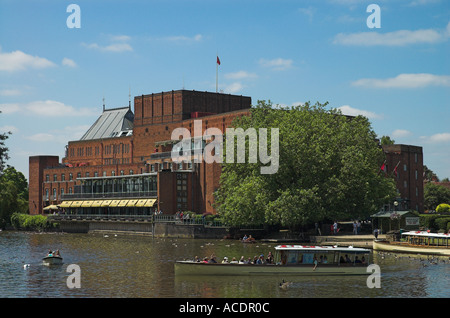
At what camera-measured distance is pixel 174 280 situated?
49500 millimetres

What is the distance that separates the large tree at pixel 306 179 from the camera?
85188mm

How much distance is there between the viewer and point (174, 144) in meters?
132

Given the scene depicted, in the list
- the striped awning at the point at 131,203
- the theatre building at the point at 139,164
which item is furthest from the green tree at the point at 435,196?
the striped awning at the point at 131,203

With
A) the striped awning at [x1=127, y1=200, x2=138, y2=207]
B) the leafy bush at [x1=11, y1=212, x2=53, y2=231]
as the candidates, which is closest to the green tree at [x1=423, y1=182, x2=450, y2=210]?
the striped awning at [x1=127, y1=200, x2=138, y2=207]

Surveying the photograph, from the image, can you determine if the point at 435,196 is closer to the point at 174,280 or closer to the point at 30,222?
the point at 30,222

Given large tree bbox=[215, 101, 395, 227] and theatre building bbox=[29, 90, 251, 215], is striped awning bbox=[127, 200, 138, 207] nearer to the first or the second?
theatre building bbox=[29, 90, 251, 215]

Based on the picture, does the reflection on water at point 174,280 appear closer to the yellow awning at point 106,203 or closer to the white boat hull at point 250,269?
the white boat hull at point 250,269

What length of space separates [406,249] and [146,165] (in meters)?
73.7

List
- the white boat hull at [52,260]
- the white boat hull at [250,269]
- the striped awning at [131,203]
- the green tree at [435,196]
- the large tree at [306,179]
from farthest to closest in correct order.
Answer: the green tree at [435,196] → the striped awning at [131,203] → the large tree at [306,179] → the white boat hull at [52,260] → the white boat hull at [250,269]

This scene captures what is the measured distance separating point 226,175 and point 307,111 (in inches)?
579

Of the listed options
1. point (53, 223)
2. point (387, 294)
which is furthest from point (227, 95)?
point (387, 294)

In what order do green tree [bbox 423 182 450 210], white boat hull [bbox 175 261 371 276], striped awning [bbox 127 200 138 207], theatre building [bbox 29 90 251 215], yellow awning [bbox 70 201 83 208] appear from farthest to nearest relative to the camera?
green tree [bbox 423 182 450 210] → yellow awning [bbox 70 201 83 208] → striped awning [bbox 127 200 138 207] → theatre building [bbox 29 90 251 215] → white boat hull [bbox 175 261 371 276]

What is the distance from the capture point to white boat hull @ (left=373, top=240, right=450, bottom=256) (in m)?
63.7
